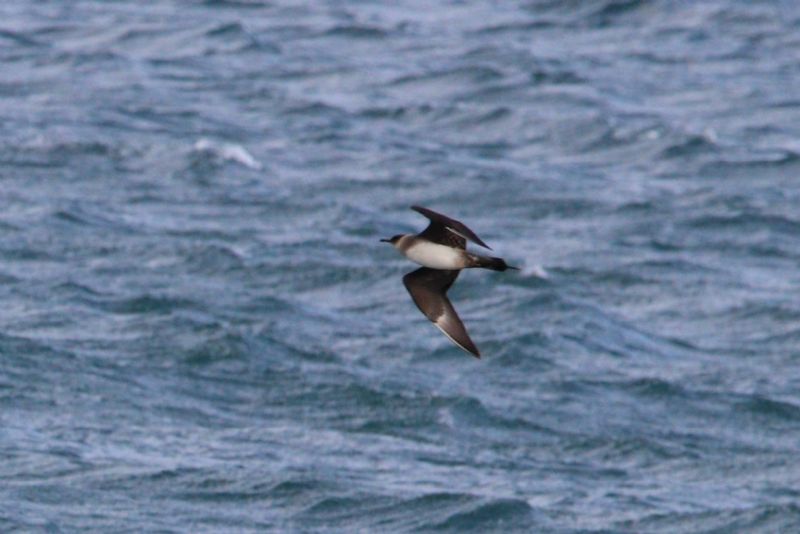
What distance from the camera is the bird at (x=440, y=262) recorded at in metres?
11.9

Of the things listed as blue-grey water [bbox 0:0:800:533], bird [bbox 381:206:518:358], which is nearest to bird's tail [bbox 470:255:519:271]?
A: bird [bbox 381:206:518:358]

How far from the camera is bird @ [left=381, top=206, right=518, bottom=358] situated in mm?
11891

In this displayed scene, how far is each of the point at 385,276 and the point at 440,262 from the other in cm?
1630

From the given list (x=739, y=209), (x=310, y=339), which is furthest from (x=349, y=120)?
(x=310, y=339)

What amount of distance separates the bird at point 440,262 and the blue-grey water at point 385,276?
8.70 m

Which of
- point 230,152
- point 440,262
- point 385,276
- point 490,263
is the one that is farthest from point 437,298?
point 230,152

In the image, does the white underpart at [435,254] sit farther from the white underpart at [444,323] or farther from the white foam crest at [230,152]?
the white foam crest at [230,152]

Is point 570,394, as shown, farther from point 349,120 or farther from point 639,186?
point 349,120

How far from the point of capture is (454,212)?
31844 millimetres

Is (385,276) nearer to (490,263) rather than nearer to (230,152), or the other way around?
(230,152)

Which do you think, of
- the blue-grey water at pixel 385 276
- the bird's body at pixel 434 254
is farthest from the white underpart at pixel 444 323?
the blue-grey water at pixel 385 276

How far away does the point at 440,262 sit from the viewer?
12.7 meters

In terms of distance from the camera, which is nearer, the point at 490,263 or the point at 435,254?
the point at 490,263

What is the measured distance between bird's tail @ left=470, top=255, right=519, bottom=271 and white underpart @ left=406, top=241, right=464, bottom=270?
0.60 feet
